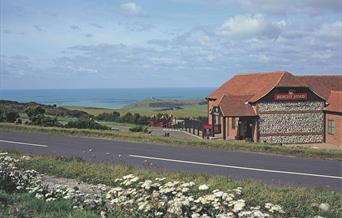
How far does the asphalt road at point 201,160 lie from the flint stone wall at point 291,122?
1698 centimetres

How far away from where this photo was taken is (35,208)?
6.39m

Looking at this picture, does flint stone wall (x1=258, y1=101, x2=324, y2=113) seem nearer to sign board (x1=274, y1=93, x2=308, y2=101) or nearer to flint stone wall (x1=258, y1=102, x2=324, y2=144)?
flint stone wall (x1=258, y1=102, x2=324, y2=144)

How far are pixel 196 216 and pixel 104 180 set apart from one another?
7291 mm

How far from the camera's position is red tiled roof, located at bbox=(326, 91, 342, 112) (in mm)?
36550

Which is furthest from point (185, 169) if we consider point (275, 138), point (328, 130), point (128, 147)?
point (328, 130)

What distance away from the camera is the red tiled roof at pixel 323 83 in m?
40.4

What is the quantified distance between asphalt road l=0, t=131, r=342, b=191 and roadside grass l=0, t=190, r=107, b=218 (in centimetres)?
752

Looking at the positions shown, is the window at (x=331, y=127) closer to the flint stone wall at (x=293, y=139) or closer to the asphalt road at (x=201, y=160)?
the flint stone wall at (x=293, y=139)

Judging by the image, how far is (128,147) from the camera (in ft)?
66.8

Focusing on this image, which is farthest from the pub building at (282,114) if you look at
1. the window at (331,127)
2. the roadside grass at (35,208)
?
the roadside grass at (35,208)

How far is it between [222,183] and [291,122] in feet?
88.2

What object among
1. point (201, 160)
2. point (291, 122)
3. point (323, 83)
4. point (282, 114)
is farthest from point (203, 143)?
point (323, 83)

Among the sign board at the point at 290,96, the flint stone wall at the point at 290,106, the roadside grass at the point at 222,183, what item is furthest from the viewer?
the sign board at the point at 290,96

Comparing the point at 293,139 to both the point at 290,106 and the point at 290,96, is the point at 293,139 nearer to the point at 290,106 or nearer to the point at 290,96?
the point at 290,106
